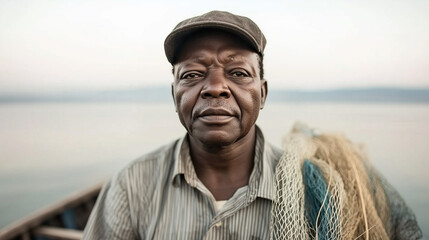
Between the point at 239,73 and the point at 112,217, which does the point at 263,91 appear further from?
the point at 112,217

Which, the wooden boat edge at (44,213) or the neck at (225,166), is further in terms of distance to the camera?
the wooden boat edge at (44,213)

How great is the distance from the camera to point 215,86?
1.57m

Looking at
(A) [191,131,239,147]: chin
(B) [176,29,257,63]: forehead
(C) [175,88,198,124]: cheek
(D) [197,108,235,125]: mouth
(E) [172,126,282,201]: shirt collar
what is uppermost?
(B) [176,29,257,63]: forehead

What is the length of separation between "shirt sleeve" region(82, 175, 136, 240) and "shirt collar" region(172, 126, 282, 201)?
0.97ft

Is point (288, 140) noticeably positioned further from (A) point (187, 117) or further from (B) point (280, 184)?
(A) point (187, 117)

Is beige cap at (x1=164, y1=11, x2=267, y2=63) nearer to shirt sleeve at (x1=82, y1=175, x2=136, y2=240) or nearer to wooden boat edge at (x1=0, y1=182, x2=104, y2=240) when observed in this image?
shirt sleeve at (x1=82, y1=175, x2=136, y2=240)

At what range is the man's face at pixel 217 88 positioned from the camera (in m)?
1.58

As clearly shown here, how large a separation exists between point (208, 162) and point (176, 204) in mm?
268

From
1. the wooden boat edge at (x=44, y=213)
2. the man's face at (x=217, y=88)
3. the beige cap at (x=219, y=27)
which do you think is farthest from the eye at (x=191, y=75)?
the wooden boat edge at (x=44, y=213)

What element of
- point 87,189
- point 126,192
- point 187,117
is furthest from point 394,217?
point 87,189

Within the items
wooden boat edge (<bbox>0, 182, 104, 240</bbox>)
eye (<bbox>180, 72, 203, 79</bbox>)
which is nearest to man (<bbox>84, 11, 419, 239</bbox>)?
eye (<bbox>180, 72, 203, 79</bbox>)

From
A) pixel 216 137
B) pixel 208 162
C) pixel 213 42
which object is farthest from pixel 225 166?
pixel 213 42

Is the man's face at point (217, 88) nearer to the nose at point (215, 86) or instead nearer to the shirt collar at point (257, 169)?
the nose at point (215, 86)

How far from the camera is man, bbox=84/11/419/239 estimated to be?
5.24 feet
